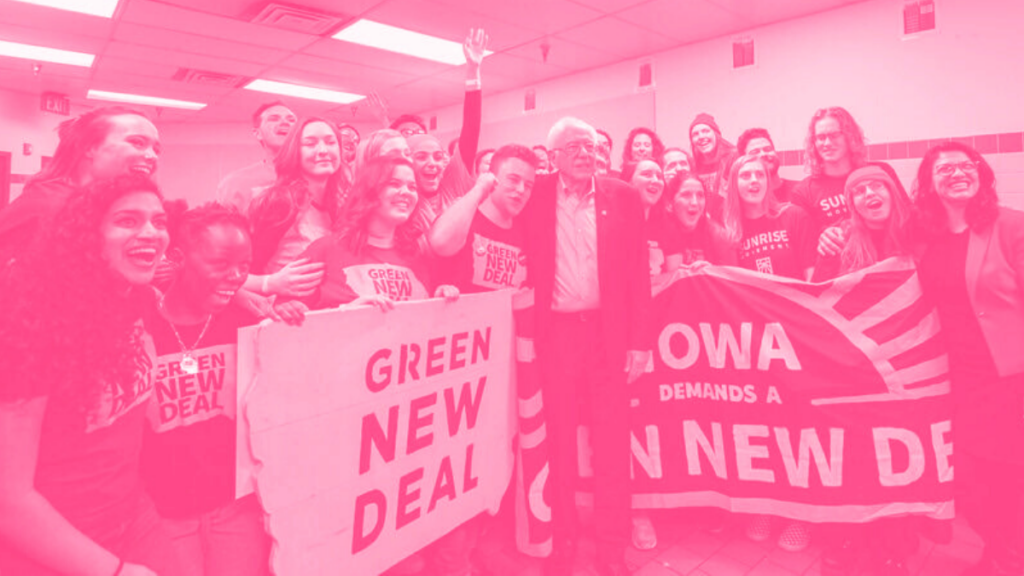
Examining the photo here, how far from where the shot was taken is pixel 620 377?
2297 mm

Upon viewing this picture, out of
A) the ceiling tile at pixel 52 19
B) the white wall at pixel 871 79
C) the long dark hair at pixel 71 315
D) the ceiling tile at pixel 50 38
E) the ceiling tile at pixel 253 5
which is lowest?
the long dark hair at pixel 71 315

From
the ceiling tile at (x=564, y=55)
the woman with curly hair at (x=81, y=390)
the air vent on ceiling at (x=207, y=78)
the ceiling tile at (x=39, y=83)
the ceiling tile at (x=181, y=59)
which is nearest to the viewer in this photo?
the woman with curly hair at (x=81, y=390)

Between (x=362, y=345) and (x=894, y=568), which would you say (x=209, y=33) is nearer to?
(x=362, y=345)

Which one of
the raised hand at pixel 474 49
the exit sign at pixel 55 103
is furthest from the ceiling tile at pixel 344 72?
the raised hand at pixel 474 49

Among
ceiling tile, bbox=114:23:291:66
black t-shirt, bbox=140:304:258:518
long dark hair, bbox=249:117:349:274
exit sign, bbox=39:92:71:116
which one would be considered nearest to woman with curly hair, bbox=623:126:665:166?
long dark hair, bbox=249:117:349:274

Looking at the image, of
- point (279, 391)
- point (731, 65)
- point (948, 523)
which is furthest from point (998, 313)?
point (731, 65)

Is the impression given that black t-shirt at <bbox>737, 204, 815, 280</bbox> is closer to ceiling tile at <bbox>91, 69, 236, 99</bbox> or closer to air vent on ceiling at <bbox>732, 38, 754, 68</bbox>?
air vent on ceiling at <bbox>732, 38, 754, 68</bbox>

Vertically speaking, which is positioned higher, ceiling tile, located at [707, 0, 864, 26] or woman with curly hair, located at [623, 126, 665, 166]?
ceiling tile, located at [707, 0, 864, 26]

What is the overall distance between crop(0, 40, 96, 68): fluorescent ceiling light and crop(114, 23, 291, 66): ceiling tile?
43.4 inches

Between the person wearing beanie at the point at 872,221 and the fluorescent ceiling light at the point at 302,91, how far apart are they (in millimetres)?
7128

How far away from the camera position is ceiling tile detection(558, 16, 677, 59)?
5246 millimetres

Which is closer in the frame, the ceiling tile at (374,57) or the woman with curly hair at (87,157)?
the woman with curly hair at (87,157)

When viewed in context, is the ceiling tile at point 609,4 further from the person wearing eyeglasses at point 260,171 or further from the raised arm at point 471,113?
the person wearing eyeglasses at point 260,171

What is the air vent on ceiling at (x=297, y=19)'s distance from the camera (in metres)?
4.73
